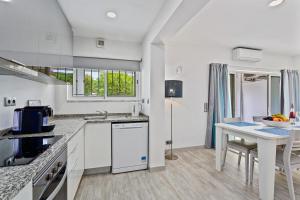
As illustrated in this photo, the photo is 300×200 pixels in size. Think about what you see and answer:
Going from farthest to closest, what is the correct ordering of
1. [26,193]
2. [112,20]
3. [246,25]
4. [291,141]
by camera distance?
[246,25], [112,20], [291,141], [26,193]

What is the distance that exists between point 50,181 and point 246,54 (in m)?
4.51

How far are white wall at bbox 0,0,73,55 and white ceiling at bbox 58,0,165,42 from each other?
342mm

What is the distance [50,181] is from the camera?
3.36 feet

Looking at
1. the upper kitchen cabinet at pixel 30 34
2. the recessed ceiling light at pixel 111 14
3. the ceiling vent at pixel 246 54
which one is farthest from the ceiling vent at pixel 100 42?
the ceiling vent at pixel 246 54

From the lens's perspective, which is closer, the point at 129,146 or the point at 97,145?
the point at 97,145

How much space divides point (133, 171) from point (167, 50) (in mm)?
2638

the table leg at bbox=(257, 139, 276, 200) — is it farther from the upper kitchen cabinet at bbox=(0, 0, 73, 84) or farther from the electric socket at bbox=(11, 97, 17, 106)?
the electric socket at bbox=(11, 97, 17, 106)

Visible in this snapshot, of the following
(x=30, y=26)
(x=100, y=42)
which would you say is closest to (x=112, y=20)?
(x=100, y=42)

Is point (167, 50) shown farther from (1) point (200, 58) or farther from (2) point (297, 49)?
(2) point (297, 49)

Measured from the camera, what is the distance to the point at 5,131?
5.02ft

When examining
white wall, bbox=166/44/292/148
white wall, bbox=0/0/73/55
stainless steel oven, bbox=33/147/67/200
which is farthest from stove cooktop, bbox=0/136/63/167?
white wall, bbox=166/44/292/148

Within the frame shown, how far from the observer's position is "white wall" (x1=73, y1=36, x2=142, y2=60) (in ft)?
9.71

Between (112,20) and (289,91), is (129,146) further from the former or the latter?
(289,91)

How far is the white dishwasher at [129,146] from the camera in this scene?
258 cm
